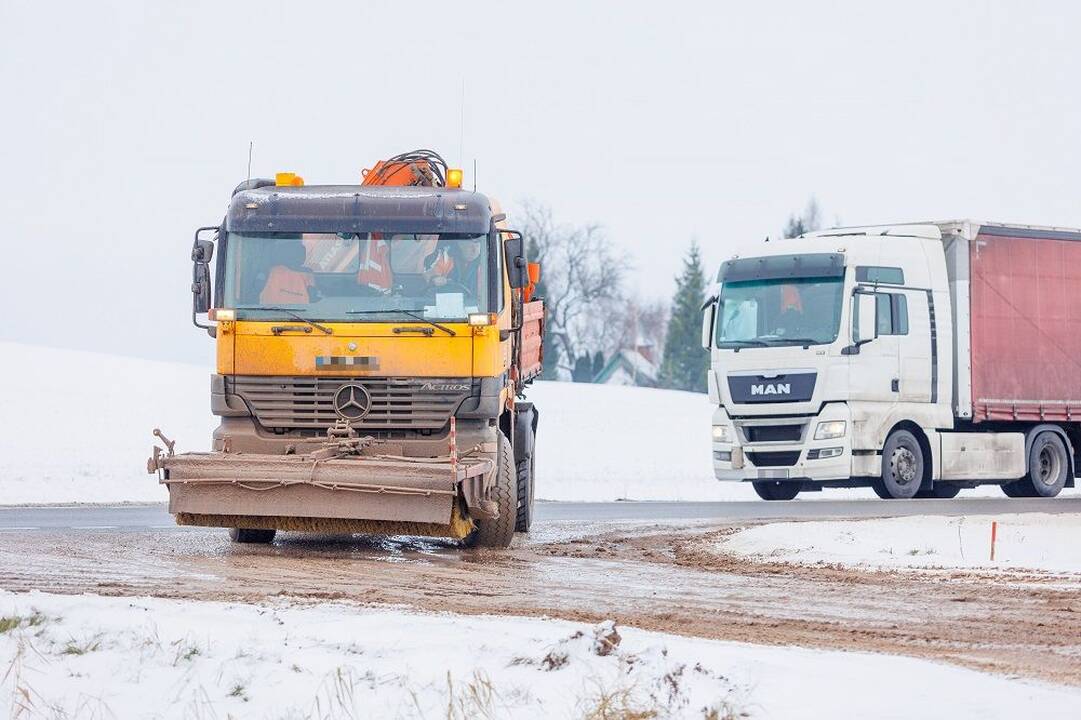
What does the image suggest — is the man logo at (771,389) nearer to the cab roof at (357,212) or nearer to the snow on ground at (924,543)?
the snow on ground at (924,543)

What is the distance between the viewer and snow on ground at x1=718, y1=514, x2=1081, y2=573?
40.7 ft

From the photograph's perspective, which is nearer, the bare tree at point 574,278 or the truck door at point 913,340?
the truck door at point 913,340

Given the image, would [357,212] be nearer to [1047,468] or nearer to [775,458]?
[775,458]

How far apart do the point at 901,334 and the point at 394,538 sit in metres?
9.48

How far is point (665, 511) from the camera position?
775 inches

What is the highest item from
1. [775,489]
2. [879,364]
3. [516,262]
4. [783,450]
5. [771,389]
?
[516,262]

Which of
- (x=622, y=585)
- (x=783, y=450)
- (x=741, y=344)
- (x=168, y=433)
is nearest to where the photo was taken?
(x=622, y=585)

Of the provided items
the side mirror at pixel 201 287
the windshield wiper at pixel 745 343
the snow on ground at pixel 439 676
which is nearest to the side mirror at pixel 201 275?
the side mirror at pixel 201 287

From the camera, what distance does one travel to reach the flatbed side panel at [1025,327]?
22.7 metres

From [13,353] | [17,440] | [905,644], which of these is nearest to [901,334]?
[905,644]

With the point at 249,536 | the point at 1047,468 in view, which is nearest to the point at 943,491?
the point at 1047,468

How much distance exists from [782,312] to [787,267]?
597 mm

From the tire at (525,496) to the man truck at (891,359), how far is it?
22.1ft

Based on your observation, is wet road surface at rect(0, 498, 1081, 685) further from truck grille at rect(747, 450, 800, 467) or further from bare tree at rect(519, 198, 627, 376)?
bare tree at rect(519, 198, 627, 376)
